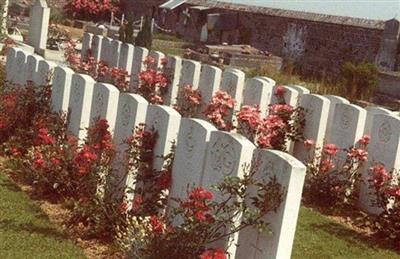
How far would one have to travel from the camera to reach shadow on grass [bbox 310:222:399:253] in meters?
7.69

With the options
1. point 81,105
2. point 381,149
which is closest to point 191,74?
point 81,105

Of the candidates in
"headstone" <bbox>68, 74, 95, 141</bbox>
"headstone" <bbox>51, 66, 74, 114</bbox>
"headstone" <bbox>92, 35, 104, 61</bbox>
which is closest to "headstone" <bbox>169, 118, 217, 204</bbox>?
"headstone" <bbox>68, 74, 95, 141</bbox>

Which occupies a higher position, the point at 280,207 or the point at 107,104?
the point at 107,104

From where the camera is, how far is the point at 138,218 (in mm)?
6512

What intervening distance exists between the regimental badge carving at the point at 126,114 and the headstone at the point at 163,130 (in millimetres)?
467

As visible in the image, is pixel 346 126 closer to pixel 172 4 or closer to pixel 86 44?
pixel 86 44

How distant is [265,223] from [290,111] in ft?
15.9

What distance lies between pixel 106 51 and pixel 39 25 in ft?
10.7

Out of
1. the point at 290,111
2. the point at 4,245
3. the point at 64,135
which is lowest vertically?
the point at 4,245

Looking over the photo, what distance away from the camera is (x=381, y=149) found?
345 inches

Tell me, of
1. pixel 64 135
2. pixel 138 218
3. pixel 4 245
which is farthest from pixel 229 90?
pixel 4 245

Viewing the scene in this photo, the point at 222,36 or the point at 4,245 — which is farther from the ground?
the point at 222,36

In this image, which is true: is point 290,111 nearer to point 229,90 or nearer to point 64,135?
point 229,90

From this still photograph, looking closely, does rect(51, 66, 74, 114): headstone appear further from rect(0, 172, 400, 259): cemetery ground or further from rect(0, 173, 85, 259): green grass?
rect(0, 173, 85, 259): green grass
